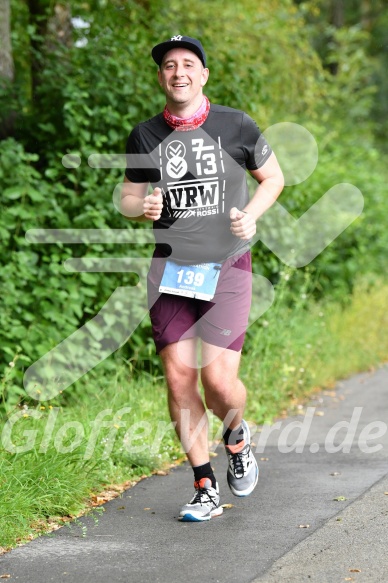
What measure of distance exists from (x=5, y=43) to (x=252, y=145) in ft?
14.7

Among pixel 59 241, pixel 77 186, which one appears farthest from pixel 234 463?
pixel 77 186

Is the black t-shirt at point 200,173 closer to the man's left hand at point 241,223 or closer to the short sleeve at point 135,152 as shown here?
the short sleeve at point 135,152

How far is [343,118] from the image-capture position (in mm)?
21688

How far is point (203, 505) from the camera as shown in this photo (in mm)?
5109

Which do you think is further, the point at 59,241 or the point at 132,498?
the point at 59,241

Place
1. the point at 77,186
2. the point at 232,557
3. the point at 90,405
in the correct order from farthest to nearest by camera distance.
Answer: the point at 77,186, the point at 90,405, the point at 232,557

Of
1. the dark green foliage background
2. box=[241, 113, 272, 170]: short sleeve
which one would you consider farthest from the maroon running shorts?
the dark green foliage background

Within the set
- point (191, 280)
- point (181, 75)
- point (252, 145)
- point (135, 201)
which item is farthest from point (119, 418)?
point (181, 75)

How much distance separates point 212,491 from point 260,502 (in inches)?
15.5

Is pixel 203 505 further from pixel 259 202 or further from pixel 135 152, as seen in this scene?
pixel 135 152

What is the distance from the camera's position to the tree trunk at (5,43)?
8.73m

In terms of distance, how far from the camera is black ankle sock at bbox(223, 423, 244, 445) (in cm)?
534

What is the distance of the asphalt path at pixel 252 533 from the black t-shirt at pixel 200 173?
131 cm

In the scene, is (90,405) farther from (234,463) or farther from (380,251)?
(380,251)
